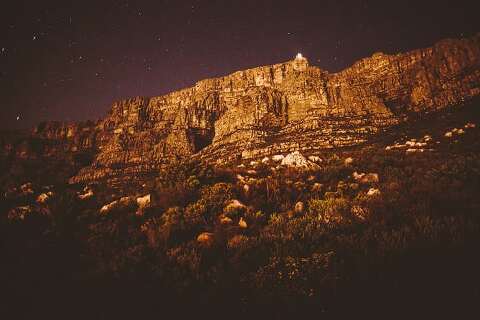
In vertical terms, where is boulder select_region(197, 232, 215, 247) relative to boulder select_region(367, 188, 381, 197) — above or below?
below

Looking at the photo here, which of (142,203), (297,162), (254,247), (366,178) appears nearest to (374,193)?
(366,178)

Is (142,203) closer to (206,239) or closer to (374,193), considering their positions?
(206,239)

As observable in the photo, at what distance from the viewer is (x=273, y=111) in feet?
335

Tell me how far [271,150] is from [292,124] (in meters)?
23.1

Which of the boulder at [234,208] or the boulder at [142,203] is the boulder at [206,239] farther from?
the boulder at [142,203]

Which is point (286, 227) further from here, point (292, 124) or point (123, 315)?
point (292, 124)

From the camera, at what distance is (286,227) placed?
267 inches

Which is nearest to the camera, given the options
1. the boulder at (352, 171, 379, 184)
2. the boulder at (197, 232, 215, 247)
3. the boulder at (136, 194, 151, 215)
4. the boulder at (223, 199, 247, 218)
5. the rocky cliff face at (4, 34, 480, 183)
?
the boulder at (197, 232, 215, 247)

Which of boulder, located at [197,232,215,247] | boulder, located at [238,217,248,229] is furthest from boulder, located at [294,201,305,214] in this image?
boulder, located at [197,232,215,247]

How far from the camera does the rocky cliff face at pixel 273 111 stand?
7562 centimetres

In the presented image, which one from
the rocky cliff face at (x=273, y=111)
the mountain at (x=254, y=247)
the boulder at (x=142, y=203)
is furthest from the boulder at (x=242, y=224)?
the rocky cliff face at (x=273, y=111)

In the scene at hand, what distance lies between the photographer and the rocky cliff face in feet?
248

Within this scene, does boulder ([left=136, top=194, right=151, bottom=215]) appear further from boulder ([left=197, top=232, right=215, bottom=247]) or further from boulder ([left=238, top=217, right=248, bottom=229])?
boulder ([left=238, top=217, right=248, bottom=229])

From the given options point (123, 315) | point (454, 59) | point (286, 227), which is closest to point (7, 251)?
point (123, 315)
